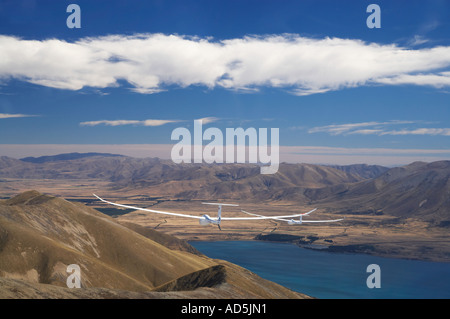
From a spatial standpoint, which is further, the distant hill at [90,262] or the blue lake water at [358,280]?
the blue lake water at [358,280]

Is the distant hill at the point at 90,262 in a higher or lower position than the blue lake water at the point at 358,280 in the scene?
higher

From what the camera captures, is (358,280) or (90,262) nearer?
(90,262)

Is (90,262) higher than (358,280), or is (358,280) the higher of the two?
(90,262)

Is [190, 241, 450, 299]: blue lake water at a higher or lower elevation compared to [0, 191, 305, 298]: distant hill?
lower

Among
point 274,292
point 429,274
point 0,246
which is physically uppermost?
point 0,246

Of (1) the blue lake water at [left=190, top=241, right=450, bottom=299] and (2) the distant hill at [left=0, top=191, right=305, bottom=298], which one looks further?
(1) the blue lake water at [left=190, top=241, right=450, bottom=299]
